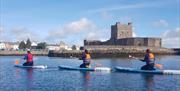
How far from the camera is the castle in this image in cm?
14362

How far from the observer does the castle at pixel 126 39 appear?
144m

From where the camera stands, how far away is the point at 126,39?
14562 centimetres

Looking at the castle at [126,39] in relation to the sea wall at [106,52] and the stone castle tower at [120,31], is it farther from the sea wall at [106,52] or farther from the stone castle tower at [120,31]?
the sea wall at [106,52]

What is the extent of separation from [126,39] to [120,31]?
482 cm

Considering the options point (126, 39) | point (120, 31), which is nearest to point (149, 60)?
point (126, 39)

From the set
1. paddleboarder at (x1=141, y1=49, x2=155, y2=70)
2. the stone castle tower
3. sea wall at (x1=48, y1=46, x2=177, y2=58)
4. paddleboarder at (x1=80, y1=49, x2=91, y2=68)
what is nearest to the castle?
the stone castle tower

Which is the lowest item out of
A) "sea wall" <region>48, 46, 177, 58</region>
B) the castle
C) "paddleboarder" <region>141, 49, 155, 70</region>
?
"paddleboarder" <region>141, 49, 155, 70</region>

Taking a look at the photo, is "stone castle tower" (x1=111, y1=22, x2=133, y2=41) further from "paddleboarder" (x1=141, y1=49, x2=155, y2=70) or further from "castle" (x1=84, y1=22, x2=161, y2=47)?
"paddleboarder" (x1=141, y1=49, x2=155, y2=70)

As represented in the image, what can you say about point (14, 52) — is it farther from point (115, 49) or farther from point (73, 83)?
point (73, 83)

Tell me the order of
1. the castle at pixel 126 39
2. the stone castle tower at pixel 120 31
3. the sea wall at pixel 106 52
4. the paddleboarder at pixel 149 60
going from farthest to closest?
the stone castle tower at pixel 120 31 < the castle at pixel 126 39 < the sea wall at pixel 106 52 < the paddleboarder at pixel 149 60

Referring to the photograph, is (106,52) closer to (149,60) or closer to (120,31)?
(120,31)

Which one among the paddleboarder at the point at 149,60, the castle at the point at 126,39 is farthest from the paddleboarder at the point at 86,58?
the castle at the point at 126,39

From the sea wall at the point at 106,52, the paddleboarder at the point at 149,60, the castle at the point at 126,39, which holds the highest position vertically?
the castle at the point at 126,39

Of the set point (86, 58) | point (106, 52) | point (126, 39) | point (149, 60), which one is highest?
point (126, 39)
